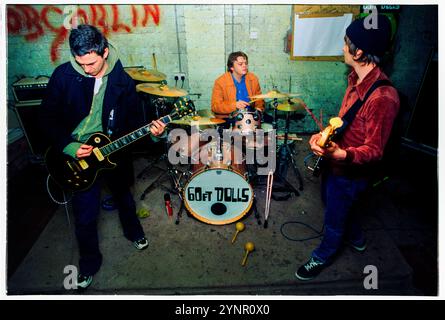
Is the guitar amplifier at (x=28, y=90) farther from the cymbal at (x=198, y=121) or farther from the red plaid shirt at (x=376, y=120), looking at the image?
the red plaid shirt at (x=376, y=120)

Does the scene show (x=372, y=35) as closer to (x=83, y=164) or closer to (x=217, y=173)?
(x=217, y=173)

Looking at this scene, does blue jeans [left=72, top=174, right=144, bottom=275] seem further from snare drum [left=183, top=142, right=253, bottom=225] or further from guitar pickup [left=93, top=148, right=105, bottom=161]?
snare drum [left=183, top=142, right=253, bottom=225]

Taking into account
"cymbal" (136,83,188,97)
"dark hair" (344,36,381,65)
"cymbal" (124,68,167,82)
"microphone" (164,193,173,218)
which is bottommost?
"microphone" (164,193,173,218)

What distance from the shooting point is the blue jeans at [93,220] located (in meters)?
2.61

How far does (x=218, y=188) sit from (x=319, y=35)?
13.8 feet

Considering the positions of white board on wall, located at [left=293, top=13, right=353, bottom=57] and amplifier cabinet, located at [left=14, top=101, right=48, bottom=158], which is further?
white board on wall, located at [left=293, top=13, right=353, bottom=57]

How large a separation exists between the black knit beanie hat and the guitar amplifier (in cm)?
501

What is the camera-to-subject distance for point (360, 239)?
10.7 feet

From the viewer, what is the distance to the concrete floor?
2951 millimetres

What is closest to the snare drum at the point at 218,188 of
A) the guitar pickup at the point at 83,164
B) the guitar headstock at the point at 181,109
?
the guitar headstock at the point at 181,109

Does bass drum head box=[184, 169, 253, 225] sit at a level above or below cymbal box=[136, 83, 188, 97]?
below

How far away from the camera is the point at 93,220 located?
8.82 ft

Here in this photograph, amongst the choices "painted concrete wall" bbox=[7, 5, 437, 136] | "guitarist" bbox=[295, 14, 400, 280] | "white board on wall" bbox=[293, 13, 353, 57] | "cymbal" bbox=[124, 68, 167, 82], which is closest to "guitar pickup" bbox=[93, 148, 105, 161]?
"guitarist" bbox=[295, 14, 400, 280]
